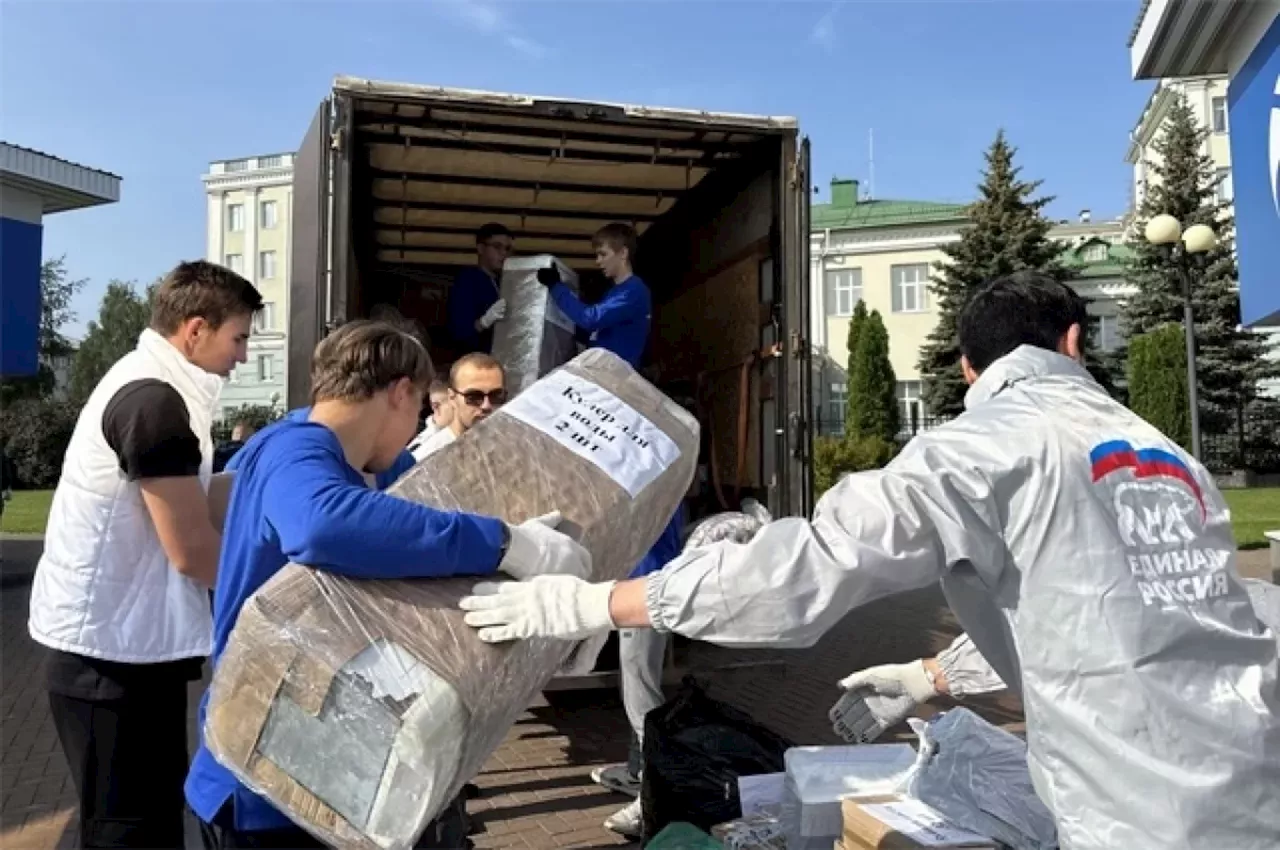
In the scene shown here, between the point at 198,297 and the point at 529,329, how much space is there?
3.20m

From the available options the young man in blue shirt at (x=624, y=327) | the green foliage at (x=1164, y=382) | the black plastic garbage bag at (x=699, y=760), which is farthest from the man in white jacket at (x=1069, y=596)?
the green foliage at (x=1164, y=382)

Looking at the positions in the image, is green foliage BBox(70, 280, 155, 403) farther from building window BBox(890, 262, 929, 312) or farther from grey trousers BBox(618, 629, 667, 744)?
grey trousers BBox(618, 629, 667, 744)

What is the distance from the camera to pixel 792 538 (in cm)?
179

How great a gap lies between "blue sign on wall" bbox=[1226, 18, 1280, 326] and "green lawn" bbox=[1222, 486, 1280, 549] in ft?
11.5

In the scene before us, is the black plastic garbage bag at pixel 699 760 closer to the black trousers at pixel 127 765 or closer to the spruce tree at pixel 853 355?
the black trousers at pixel 127 765

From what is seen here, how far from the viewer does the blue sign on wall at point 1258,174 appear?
650 centimetres

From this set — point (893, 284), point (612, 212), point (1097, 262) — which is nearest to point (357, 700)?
point (612, 212)

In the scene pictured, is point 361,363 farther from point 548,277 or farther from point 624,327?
point 548,277

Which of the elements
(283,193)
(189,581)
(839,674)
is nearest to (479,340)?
(839,674)

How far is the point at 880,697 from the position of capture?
293 cm

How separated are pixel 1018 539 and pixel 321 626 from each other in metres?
1.19

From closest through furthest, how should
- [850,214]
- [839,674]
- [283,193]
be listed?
[839,674] < [850,214] < [283,193]

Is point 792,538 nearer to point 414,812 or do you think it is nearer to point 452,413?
point 414,812

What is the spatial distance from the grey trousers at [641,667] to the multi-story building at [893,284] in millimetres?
37066
